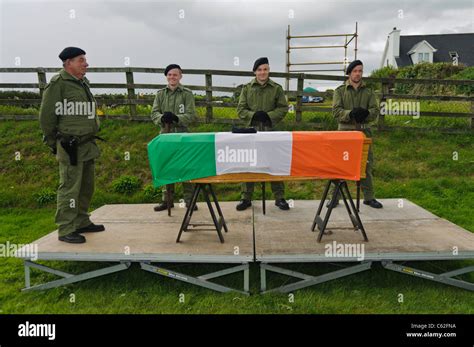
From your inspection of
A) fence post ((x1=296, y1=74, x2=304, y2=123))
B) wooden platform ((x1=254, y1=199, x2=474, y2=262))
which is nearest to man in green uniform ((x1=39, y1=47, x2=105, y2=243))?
wooden platform ((x1=254, y1=199, x2=474, y2=262))

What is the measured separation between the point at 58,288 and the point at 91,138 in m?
1.73

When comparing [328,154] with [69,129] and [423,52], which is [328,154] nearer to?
[69,129]

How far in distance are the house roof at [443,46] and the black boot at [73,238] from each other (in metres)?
36.3

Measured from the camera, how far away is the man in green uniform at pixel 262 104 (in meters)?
5.41

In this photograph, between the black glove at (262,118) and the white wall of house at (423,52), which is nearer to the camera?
the black glove at (262,118)

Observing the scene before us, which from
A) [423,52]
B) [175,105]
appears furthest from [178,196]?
[423,52]

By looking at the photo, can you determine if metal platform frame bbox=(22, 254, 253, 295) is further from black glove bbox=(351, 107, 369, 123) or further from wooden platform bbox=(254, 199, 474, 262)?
black glove bbox=(351, 107, 369, 123)

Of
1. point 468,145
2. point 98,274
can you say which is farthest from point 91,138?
point 468,145

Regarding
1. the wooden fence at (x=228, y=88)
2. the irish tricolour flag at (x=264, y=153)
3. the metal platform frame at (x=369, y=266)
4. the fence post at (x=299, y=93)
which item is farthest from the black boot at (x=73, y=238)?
the fence post at (x=299, y=93)

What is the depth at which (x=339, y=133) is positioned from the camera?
13.0 feet

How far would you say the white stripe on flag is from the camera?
3883 mm

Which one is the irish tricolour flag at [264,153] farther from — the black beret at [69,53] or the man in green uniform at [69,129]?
the black beret at [69,53]

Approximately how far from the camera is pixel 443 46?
34.7 m

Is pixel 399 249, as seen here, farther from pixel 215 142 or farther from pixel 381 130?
pixel 381 130
